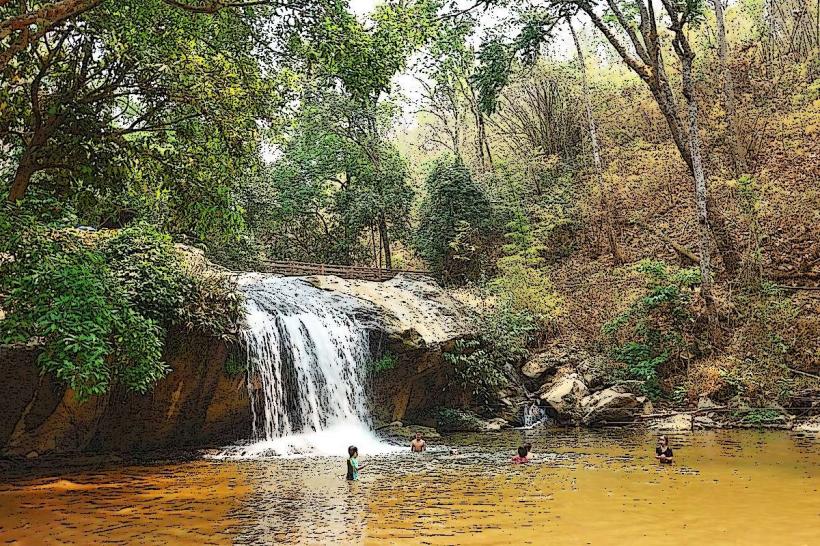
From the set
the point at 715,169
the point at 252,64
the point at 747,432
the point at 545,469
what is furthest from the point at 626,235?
the point at 252,64

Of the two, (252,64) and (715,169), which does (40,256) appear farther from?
(715,169)

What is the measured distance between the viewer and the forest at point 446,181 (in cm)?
848

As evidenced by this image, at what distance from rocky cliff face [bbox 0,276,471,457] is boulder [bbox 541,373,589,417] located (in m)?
2.84

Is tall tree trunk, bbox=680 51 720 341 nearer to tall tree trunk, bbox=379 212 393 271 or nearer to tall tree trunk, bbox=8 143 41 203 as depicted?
tall tree trunk, bbox=379 212 393 271

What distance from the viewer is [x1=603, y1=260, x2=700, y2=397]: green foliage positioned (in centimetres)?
1814

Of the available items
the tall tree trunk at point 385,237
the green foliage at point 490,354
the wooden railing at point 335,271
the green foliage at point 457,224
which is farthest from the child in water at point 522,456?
the tall tree trunk at point 385,237

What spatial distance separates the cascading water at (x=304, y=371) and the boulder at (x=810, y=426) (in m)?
8.73

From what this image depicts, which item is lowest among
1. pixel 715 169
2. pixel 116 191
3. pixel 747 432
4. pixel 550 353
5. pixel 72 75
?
pixel 747 432

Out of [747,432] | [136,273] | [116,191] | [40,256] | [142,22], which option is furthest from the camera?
[747,432]

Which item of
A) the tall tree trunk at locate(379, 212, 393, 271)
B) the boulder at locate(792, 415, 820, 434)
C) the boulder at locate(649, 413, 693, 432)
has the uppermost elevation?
the tall tree trunk at locate(379, 212, 393, 271)

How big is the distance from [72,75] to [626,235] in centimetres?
2038

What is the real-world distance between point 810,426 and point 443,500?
9.91 m

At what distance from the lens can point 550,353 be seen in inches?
811

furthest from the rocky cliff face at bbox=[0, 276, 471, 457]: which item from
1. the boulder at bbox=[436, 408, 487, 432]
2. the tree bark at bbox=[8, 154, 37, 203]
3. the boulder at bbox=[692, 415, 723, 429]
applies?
the boulder at bbox=[692, 415, 723, 429]
